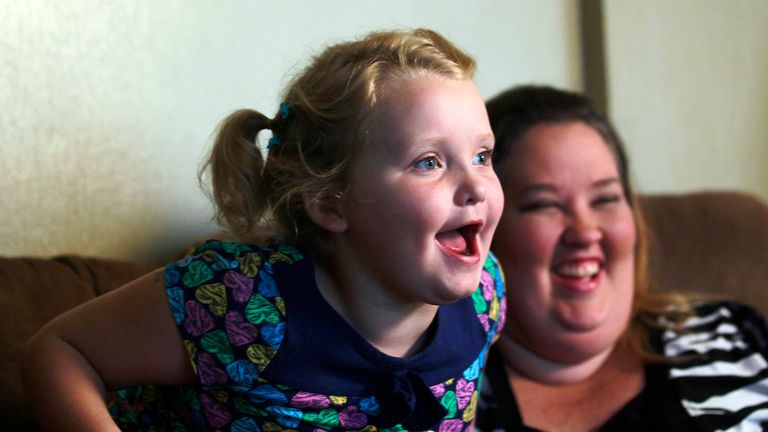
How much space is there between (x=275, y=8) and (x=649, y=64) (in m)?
1.18

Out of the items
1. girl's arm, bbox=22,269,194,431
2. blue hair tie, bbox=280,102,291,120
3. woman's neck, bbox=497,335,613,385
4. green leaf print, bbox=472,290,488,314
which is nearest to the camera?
girl's arm, bbox=22,269,194,431

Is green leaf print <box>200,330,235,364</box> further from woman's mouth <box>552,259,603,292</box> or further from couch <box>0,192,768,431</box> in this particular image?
couch <box>0,192,768,431</box>

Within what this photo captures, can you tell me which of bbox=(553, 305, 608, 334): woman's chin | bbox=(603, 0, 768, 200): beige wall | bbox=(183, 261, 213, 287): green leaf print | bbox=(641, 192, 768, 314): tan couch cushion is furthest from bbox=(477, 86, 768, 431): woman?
bbox=(603, 0, 768, 200): beige wall

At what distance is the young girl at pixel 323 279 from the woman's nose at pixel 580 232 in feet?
1.42

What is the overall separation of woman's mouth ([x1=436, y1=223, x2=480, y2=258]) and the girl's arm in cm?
35

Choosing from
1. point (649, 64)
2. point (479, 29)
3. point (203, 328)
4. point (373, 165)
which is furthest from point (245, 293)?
point (649, 64)

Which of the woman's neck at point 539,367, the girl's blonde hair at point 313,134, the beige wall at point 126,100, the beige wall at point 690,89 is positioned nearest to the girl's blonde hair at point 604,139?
the woman's neck at point 539,367

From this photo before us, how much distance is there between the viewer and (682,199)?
6.97ft

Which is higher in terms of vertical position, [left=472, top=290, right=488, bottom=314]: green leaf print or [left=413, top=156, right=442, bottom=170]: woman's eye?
[left=413, top=156, right=442, bottom=170]: woman's eye

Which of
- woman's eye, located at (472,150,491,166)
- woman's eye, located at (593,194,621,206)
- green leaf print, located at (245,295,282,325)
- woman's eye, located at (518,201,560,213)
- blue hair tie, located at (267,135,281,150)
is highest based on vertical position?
A: blue hair tie, located at (267,135,281,150)

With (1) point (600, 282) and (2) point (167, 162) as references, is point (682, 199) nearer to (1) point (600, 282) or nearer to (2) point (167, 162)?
(1) point (600, 282)

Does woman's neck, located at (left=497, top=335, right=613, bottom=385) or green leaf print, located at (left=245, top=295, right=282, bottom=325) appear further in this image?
woman's neck, located at (left=497, top=335, right=613, bottom=385)

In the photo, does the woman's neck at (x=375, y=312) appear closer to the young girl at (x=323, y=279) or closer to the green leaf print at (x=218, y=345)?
the young girl at (x=323, y=279)

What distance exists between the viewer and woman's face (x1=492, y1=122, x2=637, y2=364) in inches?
64.9
